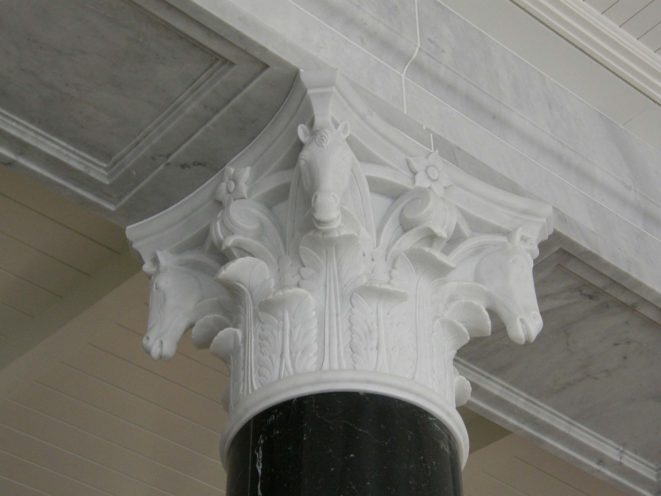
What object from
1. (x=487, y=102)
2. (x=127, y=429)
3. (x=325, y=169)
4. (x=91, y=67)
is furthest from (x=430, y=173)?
(x=127, y=429)

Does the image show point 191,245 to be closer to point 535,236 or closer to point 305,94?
point 305,94

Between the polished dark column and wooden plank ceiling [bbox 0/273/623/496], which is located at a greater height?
wooden plank ceiling [bbox 0/273/623/496]

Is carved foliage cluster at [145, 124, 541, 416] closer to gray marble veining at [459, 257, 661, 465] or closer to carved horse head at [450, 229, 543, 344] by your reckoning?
carved horse head at [450, 229, 543, 344]

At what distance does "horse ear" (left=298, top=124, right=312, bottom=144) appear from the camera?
3.21 metres

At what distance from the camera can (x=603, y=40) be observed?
4.37m

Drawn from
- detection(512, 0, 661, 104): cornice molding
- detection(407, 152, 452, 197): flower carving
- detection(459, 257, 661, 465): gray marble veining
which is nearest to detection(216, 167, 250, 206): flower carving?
detection(407, 152, 452, 197): flower carving

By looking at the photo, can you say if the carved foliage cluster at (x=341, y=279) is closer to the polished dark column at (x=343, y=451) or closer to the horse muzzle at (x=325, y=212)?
the horse muzzle at (x=325, y=212)

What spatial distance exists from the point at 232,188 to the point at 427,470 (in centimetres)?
95

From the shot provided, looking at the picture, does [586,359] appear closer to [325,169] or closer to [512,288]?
[512,288]

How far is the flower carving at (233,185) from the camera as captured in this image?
3312 mm

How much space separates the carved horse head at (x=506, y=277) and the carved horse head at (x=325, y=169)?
43cm

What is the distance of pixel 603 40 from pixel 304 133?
1570mm

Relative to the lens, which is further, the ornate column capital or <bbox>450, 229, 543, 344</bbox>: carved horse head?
<bbox>450, 229, 543, 344</bbox>: carved horse head

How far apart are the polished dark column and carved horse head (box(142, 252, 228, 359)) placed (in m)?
0.40
